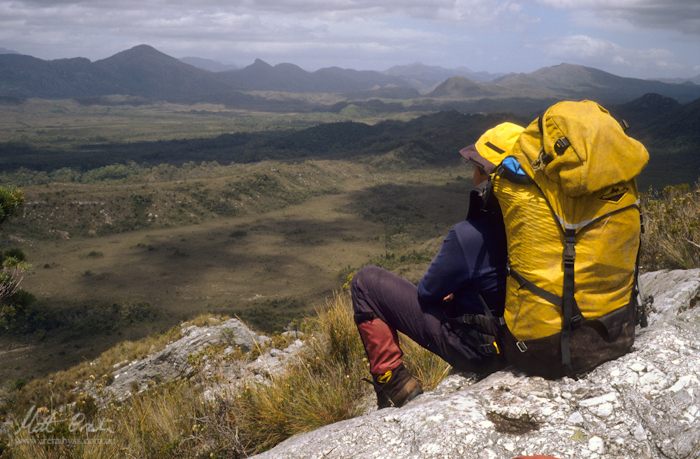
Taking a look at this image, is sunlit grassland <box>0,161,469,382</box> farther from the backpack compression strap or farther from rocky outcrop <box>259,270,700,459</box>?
the backpack compression strap

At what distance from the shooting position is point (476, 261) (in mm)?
2752

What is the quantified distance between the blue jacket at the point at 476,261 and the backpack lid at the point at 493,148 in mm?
229

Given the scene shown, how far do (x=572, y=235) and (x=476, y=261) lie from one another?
20.9 inches

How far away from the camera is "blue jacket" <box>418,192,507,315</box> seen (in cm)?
274

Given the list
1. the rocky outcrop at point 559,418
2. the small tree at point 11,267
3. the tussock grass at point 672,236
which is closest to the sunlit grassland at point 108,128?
the small tree at point 11,267

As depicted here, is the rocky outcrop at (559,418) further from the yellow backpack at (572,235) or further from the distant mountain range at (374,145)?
the distant mountain range at (374,145)

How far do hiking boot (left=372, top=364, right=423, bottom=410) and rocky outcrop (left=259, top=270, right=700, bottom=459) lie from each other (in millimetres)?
310

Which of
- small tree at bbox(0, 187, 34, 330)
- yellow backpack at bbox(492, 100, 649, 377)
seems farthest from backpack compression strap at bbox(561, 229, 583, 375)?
small tree at bbox(0, 187, 34, 330)

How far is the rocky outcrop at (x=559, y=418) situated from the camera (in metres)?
2.29

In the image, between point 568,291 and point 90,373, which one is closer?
point 568,291

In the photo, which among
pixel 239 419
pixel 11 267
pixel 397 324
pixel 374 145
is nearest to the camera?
pixel 397 324

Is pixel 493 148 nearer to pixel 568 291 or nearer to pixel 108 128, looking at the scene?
pixel 568 291

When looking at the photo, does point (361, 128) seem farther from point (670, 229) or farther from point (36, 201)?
point (670, 229)

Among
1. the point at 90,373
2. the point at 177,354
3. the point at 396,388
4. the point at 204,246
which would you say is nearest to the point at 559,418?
the point at 396,388
